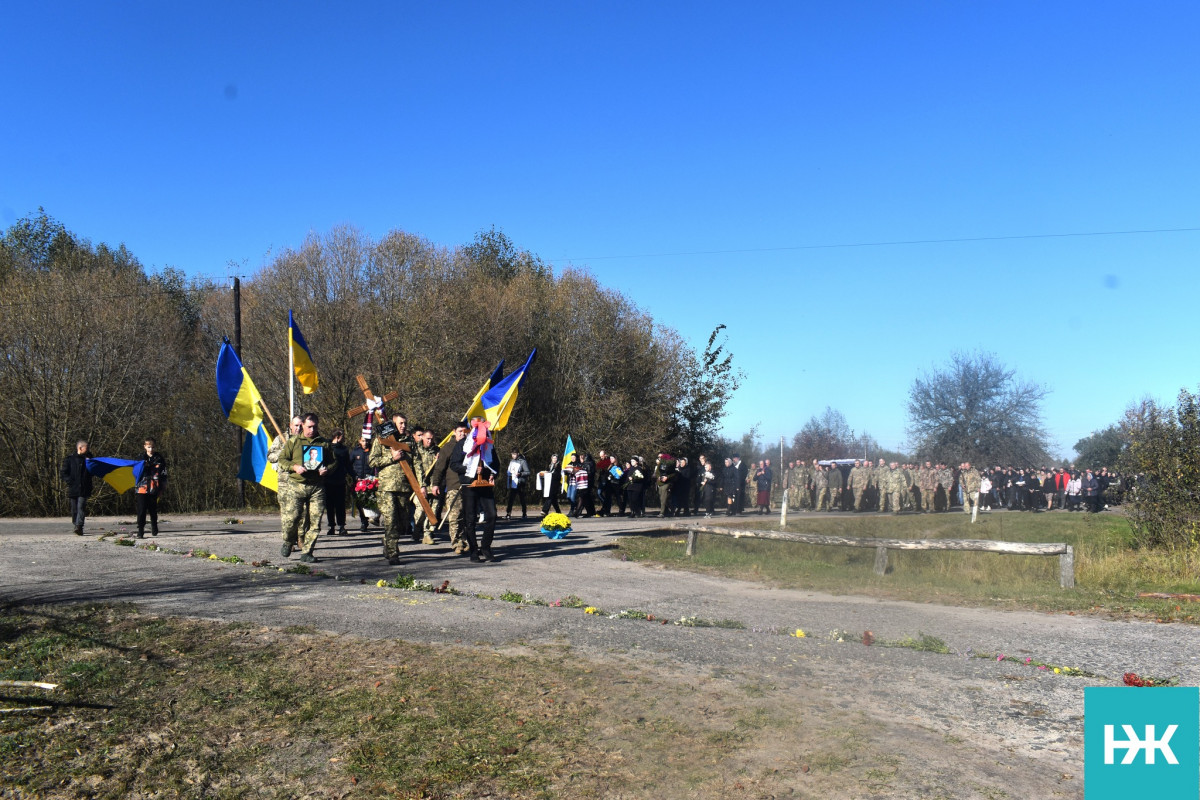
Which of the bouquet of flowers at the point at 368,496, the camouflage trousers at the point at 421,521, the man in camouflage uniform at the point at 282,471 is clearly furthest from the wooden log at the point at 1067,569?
the bouquet of flowers at the point at 368,496

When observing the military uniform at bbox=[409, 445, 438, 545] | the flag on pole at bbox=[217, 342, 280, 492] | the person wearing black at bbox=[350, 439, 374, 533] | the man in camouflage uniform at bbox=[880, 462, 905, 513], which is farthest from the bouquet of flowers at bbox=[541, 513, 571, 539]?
the man in camouflage uniform at bbox=[880, 462, 905, 513]

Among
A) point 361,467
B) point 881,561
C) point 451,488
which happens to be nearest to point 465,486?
point 451,488

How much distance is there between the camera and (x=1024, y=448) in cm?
4428

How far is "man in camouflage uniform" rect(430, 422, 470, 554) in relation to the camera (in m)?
13.8

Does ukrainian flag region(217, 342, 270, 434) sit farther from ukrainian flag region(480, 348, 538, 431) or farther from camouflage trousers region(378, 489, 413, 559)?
ukrainian flag region(480, 348, 538, 431)

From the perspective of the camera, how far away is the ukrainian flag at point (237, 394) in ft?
48.1

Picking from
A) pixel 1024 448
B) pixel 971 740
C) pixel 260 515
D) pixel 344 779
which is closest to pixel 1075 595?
pixel 971 740

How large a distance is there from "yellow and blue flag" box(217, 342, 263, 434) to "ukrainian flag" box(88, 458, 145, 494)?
156 inches

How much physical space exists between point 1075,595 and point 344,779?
32.1 ft

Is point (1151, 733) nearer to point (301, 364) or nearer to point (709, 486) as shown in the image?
point (301, 364)

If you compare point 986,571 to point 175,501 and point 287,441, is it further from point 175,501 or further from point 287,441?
point 175,501

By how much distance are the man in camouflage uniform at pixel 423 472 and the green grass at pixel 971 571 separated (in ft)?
11.3

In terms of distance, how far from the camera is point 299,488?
12.1 m

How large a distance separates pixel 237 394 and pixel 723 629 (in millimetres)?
9891
